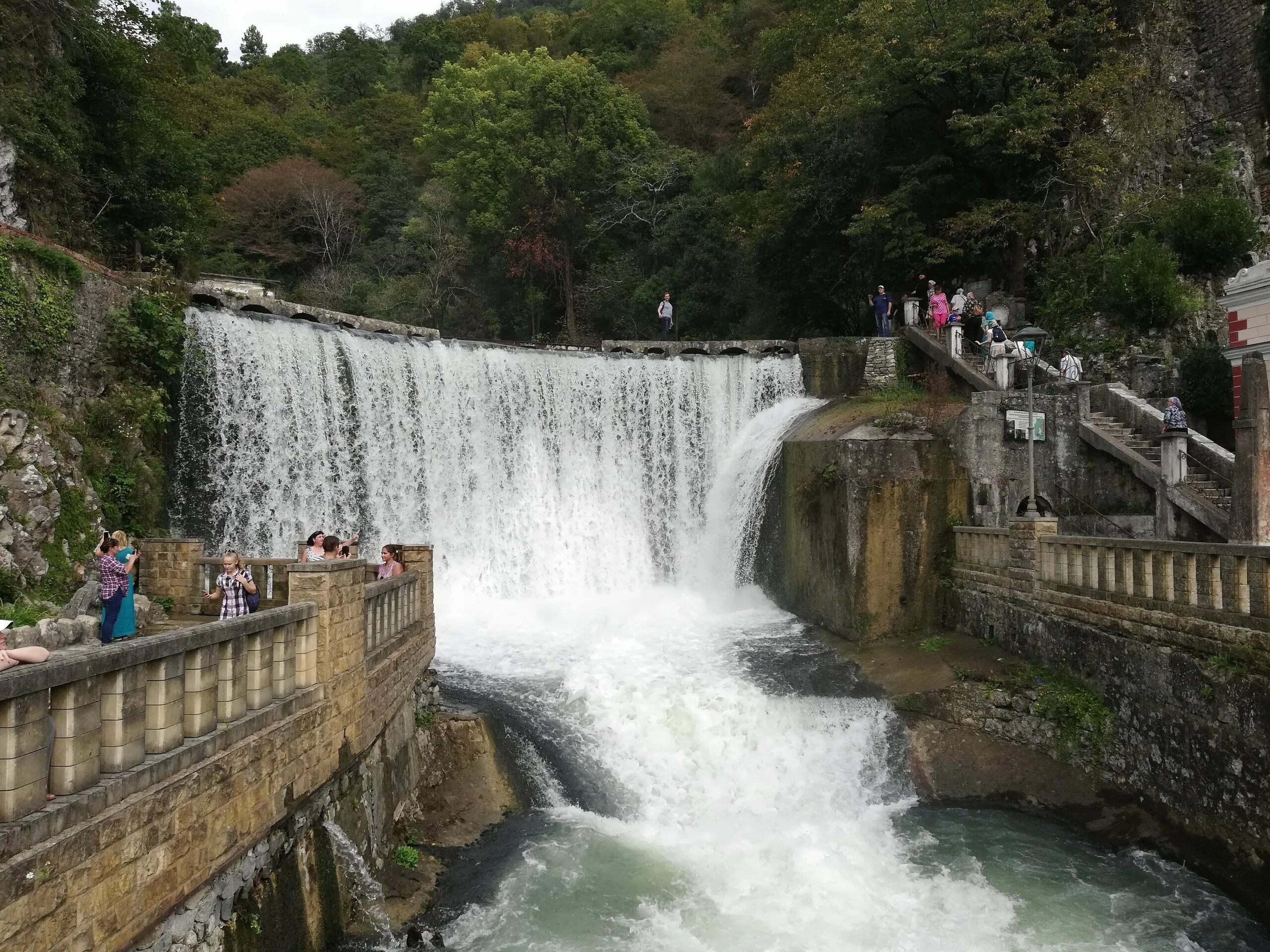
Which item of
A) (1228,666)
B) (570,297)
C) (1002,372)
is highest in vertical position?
(570,297)

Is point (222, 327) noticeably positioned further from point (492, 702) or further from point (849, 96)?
point (849, 96)

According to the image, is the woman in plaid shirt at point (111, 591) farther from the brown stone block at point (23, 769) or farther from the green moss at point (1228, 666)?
the green moss at point (1228, 666)

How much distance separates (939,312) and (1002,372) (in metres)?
4.22

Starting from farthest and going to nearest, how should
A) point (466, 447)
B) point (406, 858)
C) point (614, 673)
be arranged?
point (466, 447) → point (614, 673) → point (406, 858)

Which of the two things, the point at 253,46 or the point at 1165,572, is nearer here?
the point at 1165,572

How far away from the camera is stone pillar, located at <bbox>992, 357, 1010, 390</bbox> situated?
1772cm

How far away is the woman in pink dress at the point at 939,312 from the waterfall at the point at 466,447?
11.5 ft

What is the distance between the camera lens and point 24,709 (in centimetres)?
385

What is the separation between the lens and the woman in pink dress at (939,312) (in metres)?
21.2

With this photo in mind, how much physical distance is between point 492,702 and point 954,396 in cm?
1221

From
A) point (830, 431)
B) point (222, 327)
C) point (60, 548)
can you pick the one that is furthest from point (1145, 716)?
point (222, 327)

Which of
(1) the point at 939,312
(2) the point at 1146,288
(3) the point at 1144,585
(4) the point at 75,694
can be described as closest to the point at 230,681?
(4) the point at 75,694

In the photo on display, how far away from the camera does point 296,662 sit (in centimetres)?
694

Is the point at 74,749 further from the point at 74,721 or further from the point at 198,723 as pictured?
the point at 198,723
